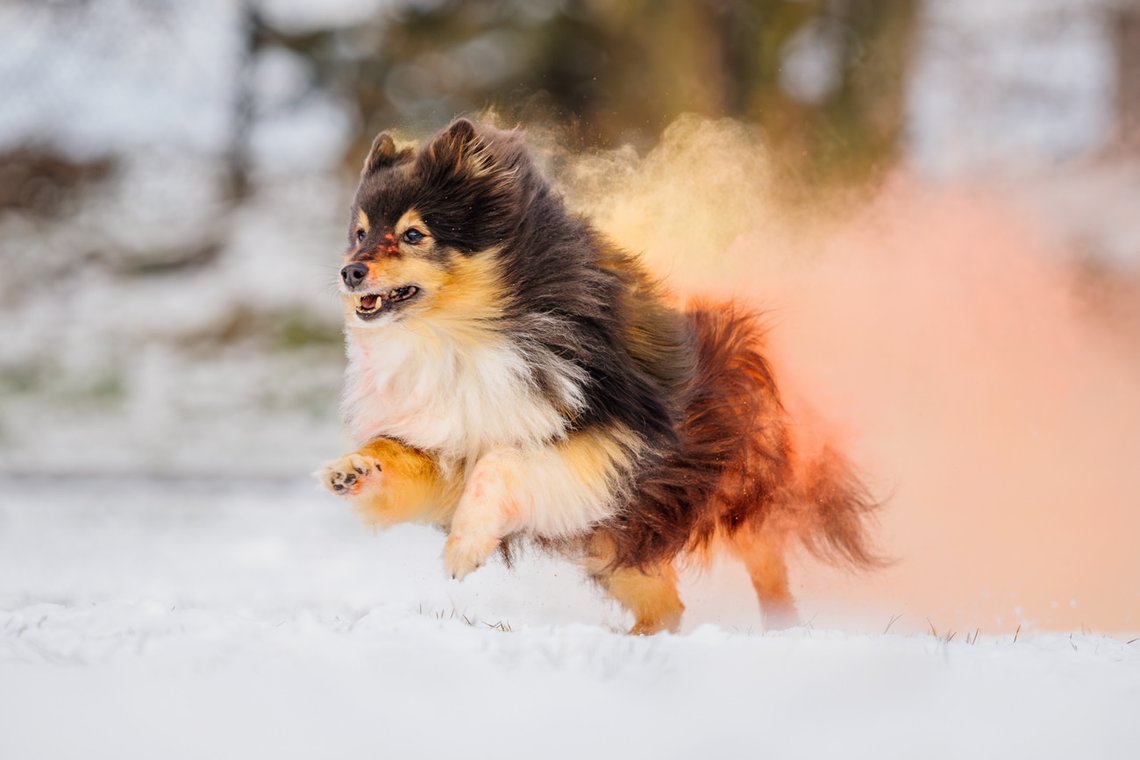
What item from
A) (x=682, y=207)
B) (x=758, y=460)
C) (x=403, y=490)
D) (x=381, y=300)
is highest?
(x=682, y=207)

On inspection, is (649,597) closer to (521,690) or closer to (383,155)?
(521,690)

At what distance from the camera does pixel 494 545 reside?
11.4 ft

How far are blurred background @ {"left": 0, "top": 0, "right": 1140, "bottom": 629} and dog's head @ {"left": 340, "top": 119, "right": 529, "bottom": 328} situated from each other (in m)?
1.06

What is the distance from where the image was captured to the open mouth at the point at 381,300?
3.54 metres

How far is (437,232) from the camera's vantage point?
3619 mm

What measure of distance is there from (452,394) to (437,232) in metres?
0.50

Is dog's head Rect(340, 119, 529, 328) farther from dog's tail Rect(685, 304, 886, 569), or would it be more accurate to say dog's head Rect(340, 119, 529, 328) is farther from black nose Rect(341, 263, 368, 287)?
dog's tail Rect(685, 304, 886, 569)

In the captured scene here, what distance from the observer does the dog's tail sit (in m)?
4.02

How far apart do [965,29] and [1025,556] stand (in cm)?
714

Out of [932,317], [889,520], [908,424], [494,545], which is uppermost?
[932,317]

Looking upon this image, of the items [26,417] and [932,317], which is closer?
[932,317]

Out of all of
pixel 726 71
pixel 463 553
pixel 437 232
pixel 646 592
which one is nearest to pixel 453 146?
pixel 437 232

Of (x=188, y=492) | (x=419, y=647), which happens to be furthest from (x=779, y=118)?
(x=419, y=647)

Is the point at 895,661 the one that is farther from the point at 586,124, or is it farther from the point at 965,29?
the point at 965,29
